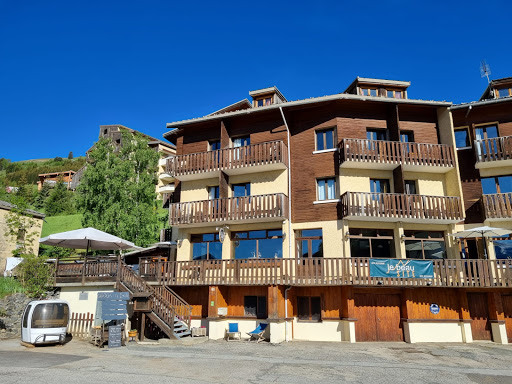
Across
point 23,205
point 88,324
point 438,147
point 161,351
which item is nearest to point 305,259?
point 161,351

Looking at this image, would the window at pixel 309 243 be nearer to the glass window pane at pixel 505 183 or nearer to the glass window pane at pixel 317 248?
the glass window pane at pixel 317 248

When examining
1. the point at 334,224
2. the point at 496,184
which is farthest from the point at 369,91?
the point at 334,224

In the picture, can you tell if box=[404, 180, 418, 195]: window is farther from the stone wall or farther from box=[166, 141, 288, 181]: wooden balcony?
the stone wall

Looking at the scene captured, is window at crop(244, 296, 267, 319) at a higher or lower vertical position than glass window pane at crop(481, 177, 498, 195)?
lower

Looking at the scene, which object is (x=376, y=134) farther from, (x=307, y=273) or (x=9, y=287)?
(x=9, y=287)

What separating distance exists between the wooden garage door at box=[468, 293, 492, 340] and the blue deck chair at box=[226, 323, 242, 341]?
11.5 m

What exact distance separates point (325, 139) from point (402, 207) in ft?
19.1

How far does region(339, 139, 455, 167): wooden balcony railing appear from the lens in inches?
798

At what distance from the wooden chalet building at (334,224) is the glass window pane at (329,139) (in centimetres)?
6

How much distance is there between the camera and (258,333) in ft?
60.3

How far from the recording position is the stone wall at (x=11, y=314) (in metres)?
18.4

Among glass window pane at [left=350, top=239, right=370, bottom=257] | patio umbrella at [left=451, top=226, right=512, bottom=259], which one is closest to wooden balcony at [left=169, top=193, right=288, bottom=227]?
glass window pane at [left=350, top=239, right=370, bottom=257]

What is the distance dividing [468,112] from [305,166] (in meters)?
9.56

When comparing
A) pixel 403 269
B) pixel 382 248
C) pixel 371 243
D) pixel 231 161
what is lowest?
pixel 403 269
